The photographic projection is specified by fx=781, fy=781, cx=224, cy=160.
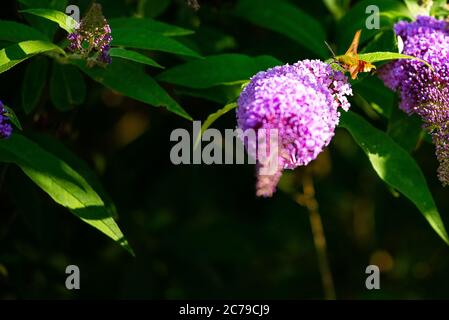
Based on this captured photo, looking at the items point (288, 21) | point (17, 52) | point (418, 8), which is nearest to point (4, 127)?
point (17, 52)

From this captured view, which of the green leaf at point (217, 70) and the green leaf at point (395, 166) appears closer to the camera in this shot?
the green leaf at point (395, 166)

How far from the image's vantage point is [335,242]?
132 inches

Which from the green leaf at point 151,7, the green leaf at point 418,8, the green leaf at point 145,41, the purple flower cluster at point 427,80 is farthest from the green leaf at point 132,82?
the green leaf at point 418,8

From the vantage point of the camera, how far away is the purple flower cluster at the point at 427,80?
181cm

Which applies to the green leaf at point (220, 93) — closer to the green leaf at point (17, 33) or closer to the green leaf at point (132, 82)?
the green leaf at point (132, 82)

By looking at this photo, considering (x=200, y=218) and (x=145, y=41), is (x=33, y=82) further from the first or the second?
(x=200, y=218)

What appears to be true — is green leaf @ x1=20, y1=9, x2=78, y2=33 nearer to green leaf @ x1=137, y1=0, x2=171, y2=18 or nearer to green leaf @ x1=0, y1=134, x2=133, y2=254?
green leaf @ x1=0, y1=134, x2=133, y2=254

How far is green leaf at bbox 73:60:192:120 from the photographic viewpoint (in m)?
1.89

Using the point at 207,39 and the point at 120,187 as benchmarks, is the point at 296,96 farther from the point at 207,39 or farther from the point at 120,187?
the point at 120,187

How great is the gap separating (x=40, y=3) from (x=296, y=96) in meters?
0.77

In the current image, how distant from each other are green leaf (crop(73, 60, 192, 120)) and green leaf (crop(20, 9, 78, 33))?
17 cm

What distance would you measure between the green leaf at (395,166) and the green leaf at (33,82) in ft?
2.66

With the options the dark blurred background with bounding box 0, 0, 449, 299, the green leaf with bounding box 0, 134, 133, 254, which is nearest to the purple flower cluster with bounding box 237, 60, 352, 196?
the green leaf with bounding box 0, 134, 133, 254

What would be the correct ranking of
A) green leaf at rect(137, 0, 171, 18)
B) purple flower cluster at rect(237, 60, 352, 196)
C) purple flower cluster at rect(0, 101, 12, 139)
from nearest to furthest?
purple flower cluster at rect(237, 60, 352, 196) → purple flower cluster at rect(0, 101, 12, 139) → green leaf at rect(137, 0, 171, 18)
